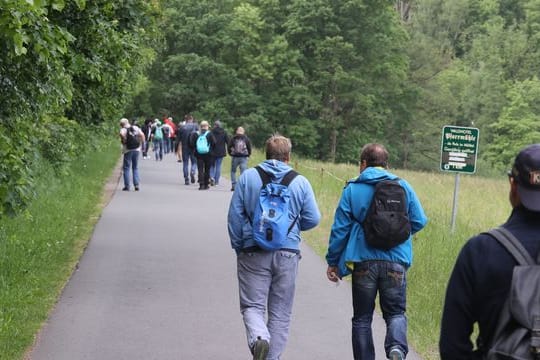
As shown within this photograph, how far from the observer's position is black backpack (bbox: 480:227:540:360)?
271cm

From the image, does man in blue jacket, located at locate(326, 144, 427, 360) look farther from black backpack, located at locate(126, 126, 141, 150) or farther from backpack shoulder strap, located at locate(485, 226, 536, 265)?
black backpack, located at locate(126, 126, 141, 150)

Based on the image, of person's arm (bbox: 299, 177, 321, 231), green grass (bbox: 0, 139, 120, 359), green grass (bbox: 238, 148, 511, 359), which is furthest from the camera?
green grass (bbox: 238, 148, 511, 359)

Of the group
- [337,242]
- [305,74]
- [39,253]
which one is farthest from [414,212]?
[305,74]

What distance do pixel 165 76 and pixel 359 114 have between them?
44.8 ft

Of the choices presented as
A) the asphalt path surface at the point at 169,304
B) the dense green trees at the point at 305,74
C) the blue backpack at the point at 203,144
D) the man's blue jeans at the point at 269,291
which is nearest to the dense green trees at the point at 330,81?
the dense green trees at the point at 305,74

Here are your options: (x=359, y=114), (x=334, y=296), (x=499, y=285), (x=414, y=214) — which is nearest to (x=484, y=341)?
(x=499, y=285)

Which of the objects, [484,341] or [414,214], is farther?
[414,214]

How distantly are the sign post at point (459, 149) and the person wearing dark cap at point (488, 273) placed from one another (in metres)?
9.77

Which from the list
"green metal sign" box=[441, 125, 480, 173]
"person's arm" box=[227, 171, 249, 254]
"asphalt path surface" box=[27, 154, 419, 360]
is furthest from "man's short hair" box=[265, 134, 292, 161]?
"green metal sign" box=[441, 125, 480, 173]

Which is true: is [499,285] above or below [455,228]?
above

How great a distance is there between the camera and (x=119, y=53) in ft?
36.2

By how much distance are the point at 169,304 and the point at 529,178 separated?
5.92m

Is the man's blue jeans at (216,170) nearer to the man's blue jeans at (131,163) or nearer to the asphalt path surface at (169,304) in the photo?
the man's blue jeans at (131,163)

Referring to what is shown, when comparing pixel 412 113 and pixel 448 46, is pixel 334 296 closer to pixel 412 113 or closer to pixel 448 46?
pixel 412 113
